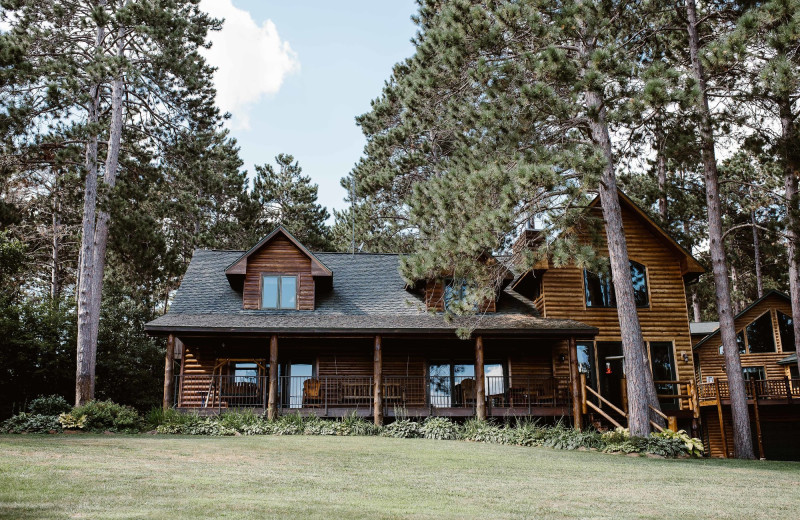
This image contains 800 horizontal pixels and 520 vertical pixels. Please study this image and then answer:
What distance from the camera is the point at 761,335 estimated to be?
1086 inches

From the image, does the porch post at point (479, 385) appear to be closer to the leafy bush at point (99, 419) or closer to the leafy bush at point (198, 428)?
the leafy bush at point (198, 428)

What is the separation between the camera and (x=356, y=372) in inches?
784

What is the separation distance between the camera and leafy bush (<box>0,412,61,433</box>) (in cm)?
1491

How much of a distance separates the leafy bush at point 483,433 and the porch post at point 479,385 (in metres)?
0.99

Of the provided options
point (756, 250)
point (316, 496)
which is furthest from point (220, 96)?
point (756, 250)

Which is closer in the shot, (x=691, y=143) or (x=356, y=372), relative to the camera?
(x=691, y=143)

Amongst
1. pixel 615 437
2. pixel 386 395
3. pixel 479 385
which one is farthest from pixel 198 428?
pixel 615 437

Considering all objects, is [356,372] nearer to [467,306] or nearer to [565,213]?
[467,306]

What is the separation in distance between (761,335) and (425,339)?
16886mm

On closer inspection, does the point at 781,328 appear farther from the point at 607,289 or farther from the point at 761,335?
the point at 607,289

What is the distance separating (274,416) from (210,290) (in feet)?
17.9

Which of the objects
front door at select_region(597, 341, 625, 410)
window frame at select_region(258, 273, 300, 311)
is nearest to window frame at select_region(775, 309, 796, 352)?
front door at select_region(597, 341, 625, 410)

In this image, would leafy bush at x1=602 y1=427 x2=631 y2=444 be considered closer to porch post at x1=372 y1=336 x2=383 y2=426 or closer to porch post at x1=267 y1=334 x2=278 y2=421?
porch post at x1=372 y1=336 x2=383 y2=426

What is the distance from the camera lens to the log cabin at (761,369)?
21.4 metres
